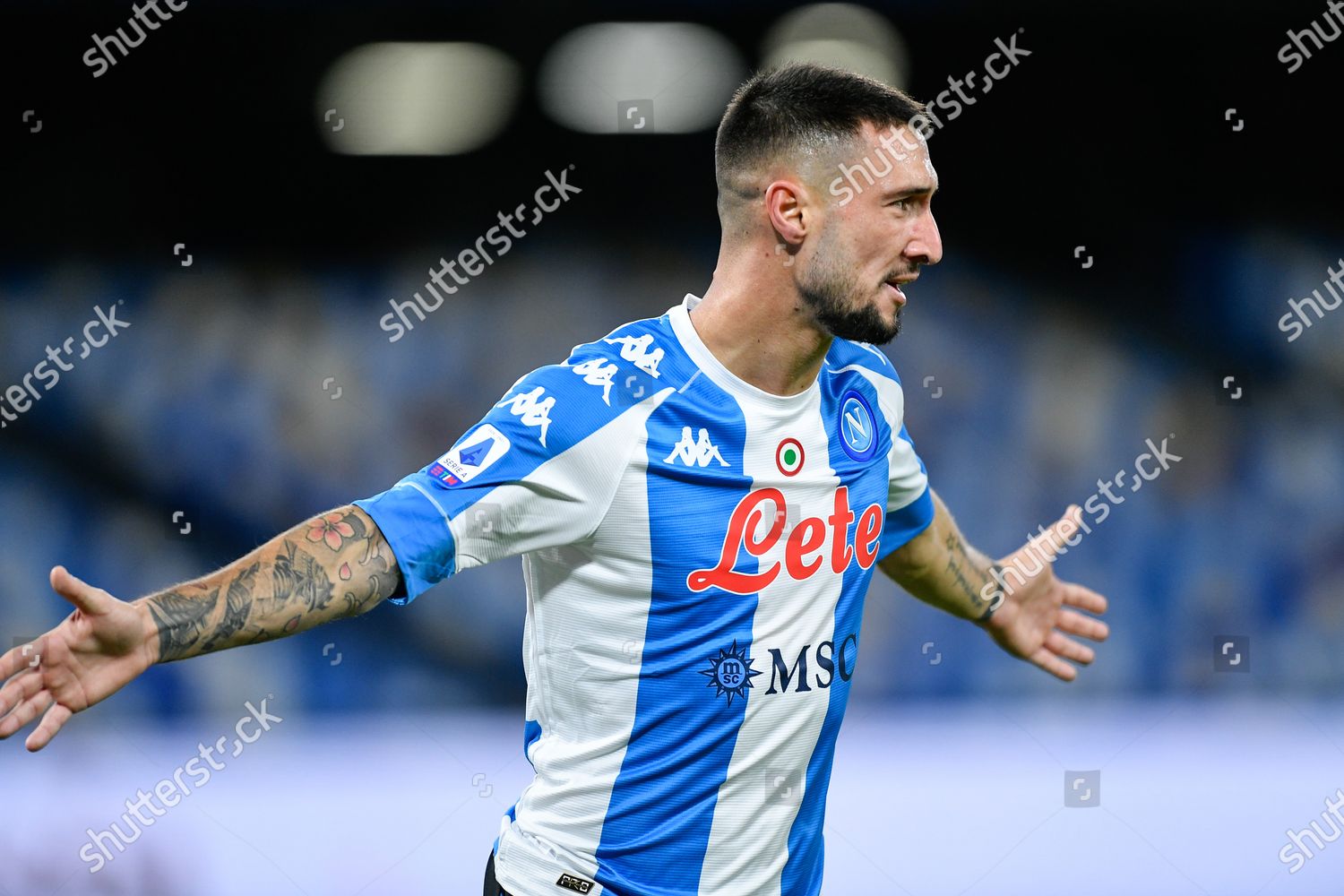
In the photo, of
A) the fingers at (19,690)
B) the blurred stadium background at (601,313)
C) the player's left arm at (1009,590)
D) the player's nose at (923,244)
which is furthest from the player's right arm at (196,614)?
the blurred stadium background at (601,313)

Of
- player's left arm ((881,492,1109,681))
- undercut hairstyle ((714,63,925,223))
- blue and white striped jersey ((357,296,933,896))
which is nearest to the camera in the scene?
blue and white striped jersey ((357,296,933,896))

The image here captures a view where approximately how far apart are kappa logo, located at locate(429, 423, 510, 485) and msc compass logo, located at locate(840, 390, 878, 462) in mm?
678

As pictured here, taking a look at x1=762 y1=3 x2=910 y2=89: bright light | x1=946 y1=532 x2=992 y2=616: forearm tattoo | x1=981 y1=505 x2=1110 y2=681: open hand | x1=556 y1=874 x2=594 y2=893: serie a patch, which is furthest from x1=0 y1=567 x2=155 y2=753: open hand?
x1=762 y1=3 x2=910 y2=89: bright light

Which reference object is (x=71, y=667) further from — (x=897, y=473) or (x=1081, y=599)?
(x=1081, y=599)

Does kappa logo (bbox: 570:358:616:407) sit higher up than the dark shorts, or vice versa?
kappa logo (bbox: 570:358:616:407)

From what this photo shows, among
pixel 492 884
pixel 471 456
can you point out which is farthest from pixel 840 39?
pixel 492 884

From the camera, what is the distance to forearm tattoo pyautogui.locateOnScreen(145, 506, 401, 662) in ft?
5.73

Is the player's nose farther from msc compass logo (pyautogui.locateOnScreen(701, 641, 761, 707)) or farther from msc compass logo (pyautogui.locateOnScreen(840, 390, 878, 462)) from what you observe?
msc compass logo (pyautogui.locateOnScreen(701, 641, 761, 707))

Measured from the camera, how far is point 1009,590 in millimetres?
2934

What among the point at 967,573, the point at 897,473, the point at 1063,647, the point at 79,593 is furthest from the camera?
the point at 1063,647

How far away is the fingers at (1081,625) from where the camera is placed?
2.94 m

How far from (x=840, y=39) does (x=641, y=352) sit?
486 centimetres

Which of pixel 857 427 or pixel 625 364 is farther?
pixel 857 427

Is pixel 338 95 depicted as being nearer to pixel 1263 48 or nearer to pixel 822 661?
pixel 1263 48
